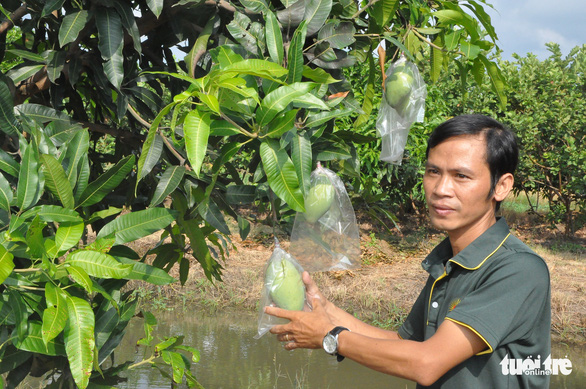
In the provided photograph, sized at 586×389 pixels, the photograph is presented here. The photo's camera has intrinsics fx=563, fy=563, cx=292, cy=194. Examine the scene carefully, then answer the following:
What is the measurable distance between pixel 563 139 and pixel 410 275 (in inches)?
138

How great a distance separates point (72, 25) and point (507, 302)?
1.22m

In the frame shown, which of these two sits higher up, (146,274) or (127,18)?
(127,18)

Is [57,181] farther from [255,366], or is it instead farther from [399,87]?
[255,366]

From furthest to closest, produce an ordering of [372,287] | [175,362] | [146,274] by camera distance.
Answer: [372,287], [175,362], [146,274]

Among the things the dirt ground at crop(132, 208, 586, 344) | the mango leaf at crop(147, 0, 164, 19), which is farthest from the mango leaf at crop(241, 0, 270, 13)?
the dirt ground at crop(132, 208, 586, 344)

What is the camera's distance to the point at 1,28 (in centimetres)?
163

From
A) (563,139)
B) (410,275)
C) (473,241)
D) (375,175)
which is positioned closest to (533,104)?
(563,139)

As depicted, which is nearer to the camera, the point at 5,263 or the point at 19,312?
the point at 5,263

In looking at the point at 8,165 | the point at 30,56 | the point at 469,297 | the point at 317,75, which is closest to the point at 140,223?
the point at 8,165

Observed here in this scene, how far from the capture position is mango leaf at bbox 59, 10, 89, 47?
1394 millimetres

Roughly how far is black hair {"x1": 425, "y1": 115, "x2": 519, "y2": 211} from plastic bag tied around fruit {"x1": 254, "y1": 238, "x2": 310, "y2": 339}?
0.46 metres

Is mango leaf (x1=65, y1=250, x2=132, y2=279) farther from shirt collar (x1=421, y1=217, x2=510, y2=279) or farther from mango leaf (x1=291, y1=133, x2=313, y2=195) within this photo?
shirt collar (x1=421, y1=217, x2=510, y2=279)

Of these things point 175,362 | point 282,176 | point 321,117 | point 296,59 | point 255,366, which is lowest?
point 255,366

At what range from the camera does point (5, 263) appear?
0.98m
